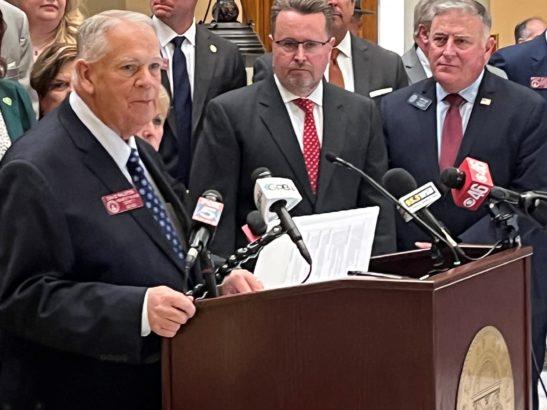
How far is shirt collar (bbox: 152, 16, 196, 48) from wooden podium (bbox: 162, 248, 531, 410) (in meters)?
2.24

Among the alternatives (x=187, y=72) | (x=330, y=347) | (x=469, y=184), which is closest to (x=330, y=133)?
(x=187, y=72)

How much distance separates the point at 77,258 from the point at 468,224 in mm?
1808

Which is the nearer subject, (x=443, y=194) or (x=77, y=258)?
(x=77, y=258)

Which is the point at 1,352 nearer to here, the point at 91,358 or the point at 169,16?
the point at 91,358

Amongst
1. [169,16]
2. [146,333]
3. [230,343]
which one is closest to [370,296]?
[230,343]

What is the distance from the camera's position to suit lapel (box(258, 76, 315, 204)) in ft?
12.0

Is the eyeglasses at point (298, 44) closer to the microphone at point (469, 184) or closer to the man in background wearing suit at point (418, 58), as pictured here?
the man in background wearing suit at point (418, 58)

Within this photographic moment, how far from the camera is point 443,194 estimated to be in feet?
12.7

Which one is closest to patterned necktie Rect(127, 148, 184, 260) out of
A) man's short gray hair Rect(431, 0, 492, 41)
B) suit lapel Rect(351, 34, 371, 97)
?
man's short gray hair Rect(431, 0, 492, 41)

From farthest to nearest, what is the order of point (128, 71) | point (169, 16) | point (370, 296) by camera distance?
point (169, 16)
point (128, 71)
point (370, 296)

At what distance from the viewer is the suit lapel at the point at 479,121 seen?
12.9ft

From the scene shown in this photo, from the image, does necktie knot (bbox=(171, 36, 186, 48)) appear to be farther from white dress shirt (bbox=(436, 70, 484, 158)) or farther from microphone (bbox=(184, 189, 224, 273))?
microphone (bbox=(184, 189, 224, 273))

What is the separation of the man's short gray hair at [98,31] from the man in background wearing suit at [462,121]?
1646mm

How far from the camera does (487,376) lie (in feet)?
7.98
